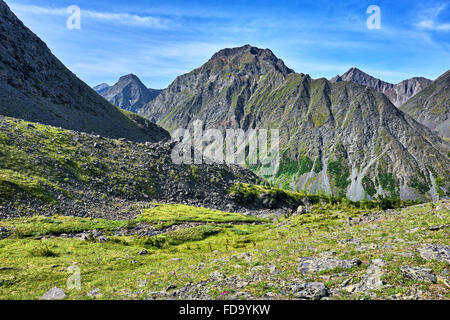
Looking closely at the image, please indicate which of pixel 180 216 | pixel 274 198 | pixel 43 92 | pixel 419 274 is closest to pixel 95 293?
pixel 419 274

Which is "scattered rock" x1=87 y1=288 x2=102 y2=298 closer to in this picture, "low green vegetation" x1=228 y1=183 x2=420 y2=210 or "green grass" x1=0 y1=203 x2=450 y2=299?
"green grass" x1=0 y1=203 x2=450 y2=299

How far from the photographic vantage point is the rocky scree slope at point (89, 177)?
50750mm

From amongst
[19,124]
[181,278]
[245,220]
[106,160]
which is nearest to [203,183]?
[245,220]

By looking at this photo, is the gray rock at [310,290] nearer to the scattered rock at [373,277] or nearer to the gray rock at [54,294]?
the scattered rock at [373,277]

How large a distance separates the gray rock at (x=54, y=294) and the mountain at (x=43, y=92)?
104 metres

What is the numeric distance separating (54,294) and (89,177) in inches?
2123

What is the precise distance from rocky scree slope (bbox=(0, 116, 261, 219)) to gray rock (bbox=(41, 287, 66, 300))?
3111 cm

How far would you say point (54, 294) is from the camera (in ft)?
66.1

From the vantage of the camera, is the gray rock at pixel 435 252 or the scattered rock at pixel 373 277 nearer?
the scattered rock at pixel 373 277

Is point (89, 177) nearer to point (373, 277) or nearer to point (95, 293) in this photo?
point (95, 293)

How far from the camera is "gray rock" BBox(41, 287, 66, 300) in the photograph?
19406 mm

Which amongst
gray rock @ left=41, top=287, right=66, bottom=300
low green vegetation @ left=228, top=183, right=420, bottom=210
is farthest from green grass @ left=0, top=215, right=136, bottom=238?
low green vegetation @ left=228, top=183, right=420, bottom=210

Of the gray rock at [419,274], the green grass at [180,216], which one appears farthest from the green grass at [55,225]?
the gray rock at [419,274]
